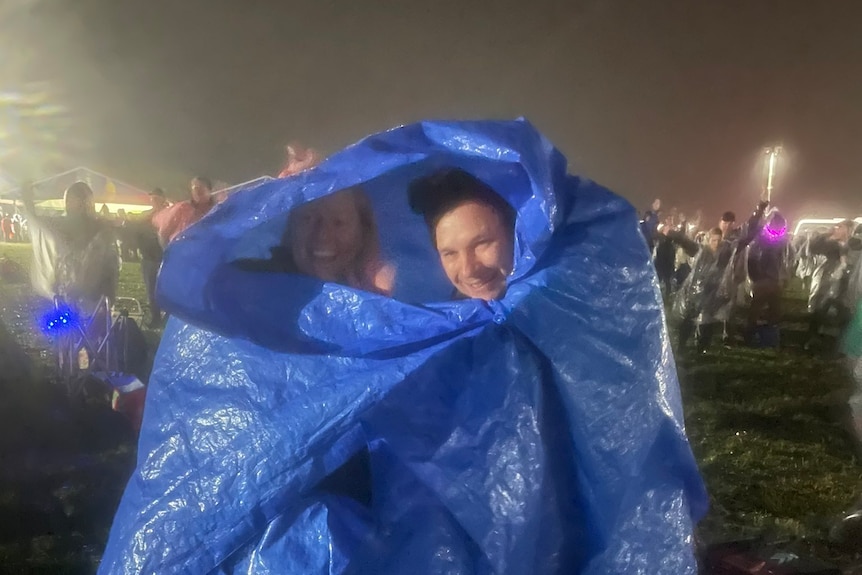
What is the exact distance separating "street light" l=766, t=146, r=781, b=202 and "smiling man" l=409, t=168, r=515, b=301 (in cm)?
1401

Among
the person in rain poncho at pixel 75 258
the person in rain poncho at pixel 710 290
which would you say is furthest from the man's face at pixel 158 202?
the person in rain poncho at pixel 710 290

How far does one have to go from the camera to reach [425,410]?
1107mm

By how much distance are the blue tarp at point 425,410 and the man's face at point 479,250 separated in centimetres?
11

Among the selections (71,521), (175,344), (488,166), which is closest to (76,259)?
(71,521)

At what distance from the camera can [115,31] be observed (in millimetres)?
8031

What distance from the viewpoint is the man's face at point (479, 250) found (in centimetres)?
131

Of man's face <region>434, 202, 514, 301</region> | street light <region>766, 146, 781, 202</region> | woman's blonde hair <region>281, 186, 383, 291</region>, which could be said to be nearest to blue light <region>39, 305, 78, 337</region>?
woman's blonde hair <region>281, 186, 383, 291</region>

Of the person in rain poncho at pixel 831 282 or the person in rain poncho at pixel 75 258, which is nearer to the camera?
the person in rain poncho at pixel 75 258

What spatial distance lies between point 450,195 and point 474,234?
4.2 inches

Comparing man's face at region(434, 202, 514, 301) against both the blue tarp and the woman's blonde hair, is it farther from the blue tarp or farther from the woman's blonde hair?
the woman's blonde hair

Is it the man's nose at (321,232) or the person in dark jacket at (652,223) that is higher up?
the person in dark jacket at (652,223)

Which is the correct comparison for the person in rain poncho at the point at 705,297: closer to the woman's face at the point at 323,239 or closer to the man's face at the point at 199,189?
the man's face at the point at 199,189

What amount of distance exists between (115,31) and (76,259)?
455cm

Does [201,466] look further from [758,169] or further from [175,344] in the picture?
[758,169]
